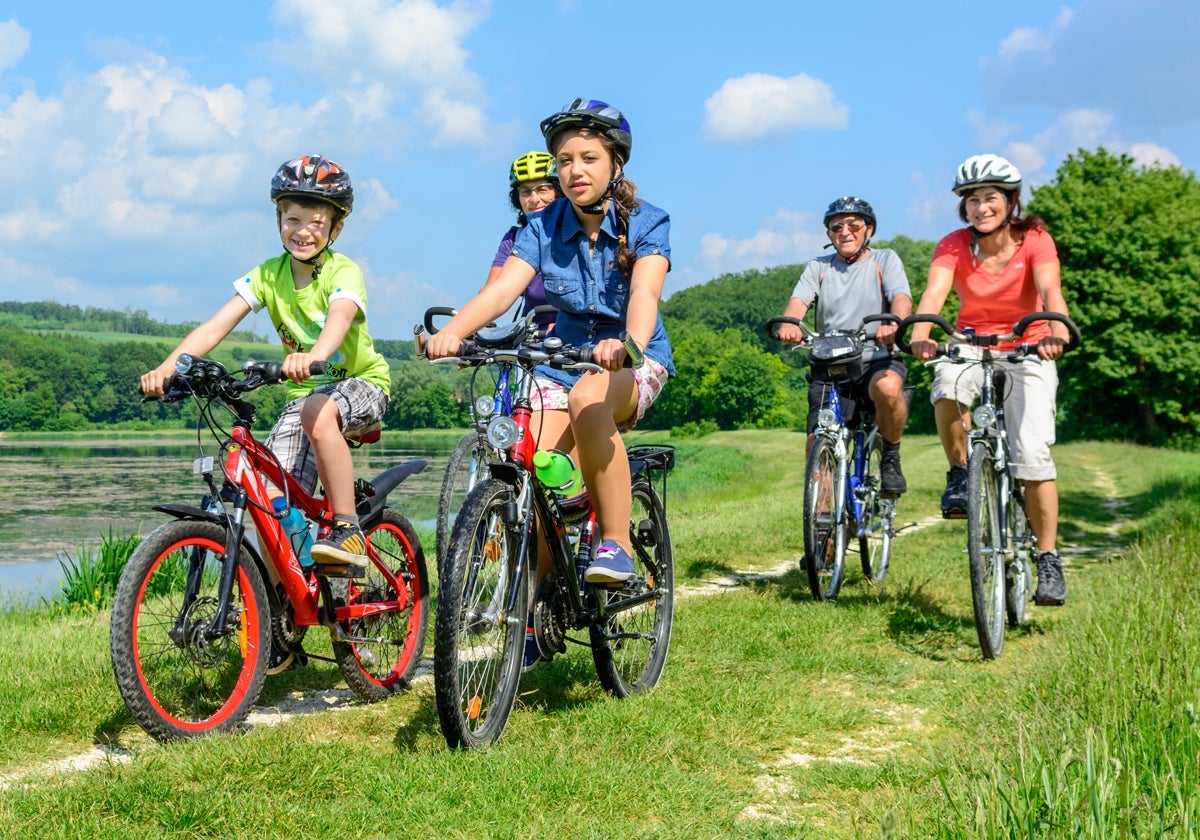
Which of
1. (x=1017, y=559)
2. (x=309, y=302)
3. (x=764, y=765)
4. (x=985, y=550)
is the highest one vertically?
(x=309, y=302)

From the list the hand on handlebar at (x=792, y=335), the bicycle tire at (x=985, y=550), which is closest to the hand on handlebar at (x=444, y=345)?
the bicycle tire at (x=985, y=550)

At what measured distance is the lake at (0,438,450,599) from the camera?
14469 millimetres

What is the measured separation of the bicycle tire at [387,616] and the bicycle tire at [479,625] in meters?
0.99

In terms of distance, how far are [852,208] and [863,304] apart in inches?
24.9

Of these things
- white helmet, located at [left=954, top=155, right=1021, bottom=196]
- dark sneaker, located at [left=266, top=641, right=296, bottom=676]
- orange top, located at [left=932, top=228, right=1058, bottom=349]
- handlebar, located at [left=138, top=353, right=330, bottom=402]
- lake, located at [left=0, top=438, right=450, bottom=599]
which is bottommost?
lake, located at [left=0, top=438, right=450, bottom=599]

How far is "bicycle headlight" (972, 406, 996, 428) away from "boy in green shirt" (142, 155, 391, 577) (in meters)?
3.02

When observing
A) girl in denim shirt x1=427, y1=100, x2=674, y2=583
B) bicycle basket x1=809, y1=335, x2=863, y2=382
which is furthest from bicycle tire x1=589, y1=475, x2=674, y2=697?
bicycle basket x1=809, y1=335, x2=863, y2=382

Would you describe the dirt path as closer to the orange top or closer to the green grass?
the green grass

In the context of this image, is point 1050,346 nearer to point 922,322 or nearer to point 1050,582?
point 922,322

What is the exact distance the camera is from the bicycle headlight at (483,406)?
4211mm

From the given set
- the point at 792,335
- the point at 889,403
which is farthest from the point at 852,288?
the point at 889,403

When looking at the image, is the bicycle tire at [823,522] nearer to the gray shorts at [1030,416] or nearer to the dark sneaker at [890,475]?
the dark sneaker at [890,475]

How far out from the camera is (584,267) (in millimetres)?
4395

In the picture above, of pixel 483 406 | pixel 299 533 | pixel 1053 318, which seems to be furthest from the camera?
pixel 1053 318
